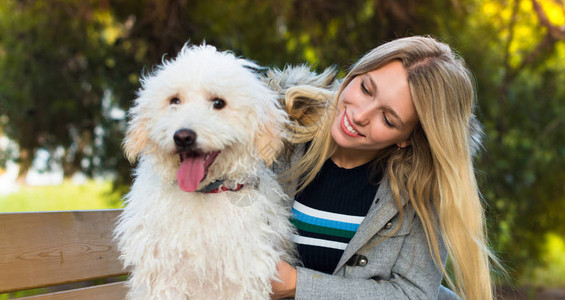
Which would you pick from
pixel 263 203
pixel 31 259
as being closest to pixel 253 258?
pixel 263 203

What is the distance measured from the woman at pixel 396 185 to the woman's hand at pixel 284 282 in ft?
0.53

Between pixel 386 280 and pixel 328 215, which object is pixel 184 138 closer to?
pixel 328 215

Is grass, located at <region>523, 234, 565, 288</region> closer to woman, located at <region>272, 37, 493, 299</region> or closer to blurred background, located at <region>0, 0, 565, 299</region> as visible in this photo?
blurred background, located at <region>0, 0, 565, 299</region>

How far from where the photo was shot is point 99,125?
528 centimetres

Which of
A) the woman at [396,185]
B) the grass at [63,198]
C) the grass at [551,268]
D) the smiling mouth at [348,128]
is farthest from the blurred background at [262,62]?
the smiling mouth at [348,128]

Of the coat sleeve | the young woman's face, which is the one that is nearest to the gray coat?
the coat sleeve

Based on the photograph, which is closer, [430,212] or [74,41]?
[430,212]

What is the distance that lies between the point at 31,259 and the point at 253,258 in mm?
915

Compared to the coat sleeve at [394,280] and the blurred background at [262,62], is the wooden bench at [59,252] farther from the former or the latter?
the blurred background at [262,62]

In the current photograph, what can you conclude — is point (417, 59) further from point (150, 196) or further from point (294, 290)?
point (150, 196)

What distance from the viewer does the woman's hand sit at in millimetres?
2148

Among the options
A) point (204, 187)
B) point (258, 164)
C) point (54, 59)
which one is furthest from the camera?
point (54, 59)

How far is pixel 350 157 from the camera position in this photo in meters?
2.71

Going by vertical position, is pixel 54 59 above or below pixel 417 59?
above
